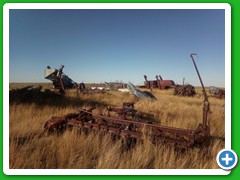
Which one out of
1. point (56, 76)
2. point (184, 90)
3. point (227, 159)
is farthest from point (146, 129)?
point (184, 90)

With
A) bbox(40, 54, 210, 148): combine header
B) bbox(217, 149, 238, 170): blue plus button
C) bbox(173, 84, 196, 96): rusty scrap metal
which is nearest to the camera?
bbox(217, 149, 238, 170): blue plus button

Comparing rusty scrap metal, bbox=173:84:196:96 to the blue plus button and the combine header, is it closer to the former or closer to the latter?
the combine header

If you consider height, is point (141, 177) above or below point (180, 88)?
below

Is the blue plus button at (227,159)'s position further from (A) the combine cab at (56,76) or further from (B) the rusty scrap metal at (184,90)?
(B) the rusty scrap metal at (184,90)

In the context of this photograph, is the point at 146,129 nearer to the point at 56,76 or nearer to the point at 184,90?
the point at 56,76

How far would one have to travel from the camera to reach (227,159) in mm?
3814

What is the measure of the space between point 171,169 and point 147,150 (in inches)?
20.7

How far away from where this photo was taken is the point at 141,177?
3664 millimetres

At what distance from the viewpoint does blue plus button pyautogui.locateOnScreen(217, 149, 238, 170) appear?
3.76 meters

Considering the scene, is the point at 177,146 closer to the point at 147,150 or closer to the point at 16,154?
the point at 147,150

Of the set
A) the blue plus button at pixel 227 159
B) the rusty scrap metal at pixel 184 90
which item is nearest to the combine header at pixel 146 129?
the blue plus button at pixel 227 159

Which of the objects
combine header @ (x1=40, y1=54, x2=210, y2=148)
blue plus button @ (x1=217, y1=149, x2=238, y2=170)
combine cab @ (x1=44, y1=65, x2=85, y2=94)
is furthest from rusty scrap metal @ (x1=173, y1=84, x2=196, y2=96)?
blue plus button @ (x1=217, y1=149, x2=238, y2=170)

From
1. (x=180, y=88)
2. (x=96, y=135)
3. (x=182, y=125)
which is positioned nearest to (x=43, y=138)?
(x=96, y=135)

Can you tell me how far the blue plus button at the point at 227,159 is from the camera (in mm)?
3764
